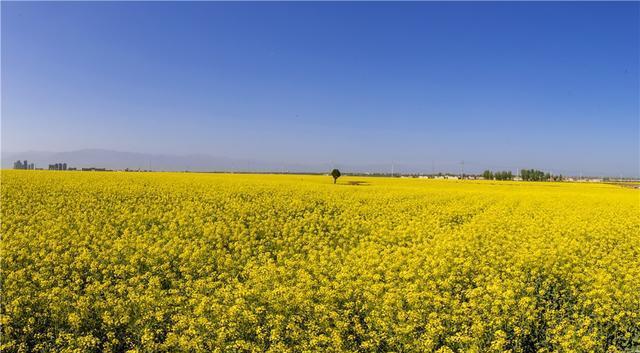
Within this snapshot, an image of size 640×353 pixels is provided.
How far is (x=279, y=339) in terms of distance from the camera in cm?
562

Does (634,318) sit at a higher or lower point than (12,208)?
lower

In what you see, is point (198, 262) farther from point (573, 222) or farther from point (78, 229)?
point (573, 222)

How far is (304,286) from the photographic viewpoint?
24.9ft

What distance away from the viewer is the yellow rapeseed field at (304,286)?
579cm

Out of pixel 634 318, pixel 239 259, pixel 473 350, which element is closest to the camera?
pixel 473 350

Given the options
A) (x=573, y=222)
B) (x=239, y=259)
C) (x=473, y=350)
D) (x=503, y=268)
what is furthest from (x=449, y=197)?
(x=473, y=350)

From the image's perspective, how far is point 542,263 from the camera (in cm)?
998

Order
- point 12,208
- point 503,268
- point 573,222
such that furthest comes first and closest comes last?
point 573,222 < point 12,208 < point 503,268

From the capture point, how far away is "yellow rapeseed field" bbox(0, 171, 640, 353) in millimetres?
5793

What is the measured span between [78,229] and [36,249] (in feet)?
8.32

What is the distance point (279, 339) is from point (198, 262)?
14.6 feet

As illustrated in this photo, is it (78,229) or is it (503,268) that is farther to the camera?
(78,229)

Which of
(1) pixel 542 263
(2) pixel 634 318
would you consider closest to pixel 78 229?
(1) pixel 542 263

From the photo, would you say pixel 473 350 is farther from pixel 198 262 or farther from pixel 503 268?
pixel 198 262
